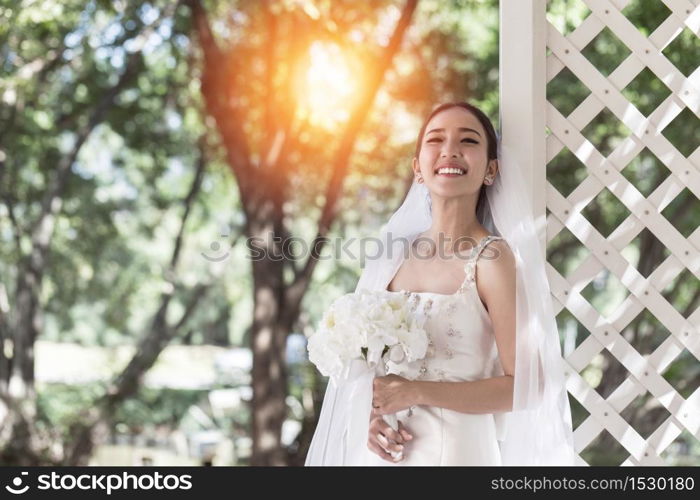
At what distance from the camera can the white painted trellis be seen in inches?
88.0

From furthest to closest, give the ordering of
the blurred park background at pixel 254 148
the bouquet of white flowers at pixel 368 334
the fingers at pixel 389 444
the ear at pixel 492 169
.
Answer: the blurred park background at pixel 254 148 < the ear at pixel 492 169 < the fingers at pixel 389 444 < the bouquet of white flowers at pixel 368 334

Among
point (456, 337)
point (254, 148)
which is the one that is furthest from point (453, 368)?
point (254, 148)

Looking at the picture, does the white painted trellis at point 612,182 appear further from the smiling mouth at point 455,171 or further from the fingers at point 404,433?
the fingers at point 404,433

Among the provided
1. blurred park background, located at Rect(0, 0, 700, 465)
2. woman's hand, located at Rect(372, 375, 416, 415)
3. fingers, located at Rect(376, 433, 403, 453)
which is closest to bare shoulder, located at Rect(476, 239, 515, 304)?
woman's hand, located at Rect(372, 375, 416, 415)

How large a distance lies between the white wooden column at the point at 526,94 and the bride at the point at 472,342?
0.06 meters

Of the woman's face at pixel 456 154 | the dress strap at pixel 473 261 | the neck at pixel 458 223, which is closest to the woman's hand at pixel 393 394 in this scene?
the dress strap at pixel 473 261

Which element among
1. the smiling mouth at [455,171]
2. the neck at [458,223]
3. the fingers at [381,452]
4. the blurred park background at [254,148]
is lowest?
the fingers at [381,452]

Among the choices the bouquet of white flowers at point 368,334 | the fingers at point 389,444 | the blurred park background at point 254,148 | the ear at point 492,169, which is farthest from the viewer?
the blurred park background at point 254,148

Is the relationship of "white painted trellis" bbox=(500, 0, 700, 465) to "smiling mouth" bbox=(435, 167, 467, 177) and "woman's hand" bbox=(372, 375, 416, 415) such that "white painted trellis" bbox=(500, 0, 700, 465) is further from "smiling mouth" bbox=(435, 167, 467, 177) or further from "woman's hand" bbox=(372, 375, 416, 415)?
"woman's hand" bbox=(372, 375, 416, 415)

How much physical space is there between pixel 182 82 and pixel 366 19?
2.72 metres

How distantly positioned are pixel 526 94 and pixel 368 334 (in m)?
0.80

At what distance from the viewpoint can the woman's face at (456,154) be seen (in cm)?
→ 213

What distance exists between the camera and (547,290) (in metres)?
2.07
